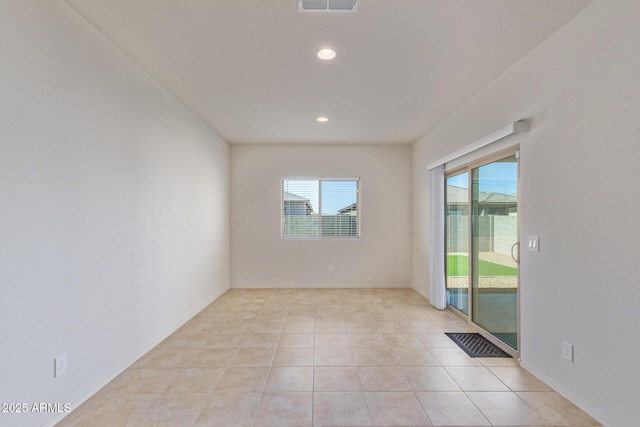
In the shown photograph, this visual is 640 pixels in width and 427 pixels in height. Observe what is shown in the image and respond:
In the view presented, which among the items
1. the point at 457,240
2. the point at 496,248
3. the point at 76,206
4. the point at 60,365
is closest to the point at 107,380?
the point at 60,365

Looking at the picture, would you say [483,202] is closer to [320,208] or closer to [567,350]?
[567,350]

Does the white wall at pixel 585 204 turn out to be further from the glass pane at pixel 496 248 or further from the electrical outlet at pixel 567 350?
A: the glass pane at pixel 496 248

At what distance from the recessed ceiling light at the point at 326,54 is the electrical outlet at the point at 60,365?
2867 millimetres

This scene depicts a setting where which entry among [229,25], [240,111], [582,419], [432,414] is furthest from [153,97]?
[582,419]

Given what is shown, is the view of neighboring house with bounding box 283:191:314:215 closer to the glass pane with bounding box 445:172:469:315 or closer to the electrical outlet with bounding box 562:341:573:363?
the glass pane with bounding box 445:172:469:315

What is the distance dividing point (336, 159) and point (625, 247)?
4.33m

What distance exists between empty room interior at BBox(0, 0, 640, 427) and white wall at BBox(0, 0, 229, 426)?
0.6 inches

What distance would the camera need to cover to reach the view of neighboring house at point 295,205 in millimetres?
5750

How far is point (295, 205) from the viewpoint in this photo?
5.75 metres

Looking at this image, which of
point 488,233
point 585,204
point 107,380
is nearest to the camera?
point 585,204

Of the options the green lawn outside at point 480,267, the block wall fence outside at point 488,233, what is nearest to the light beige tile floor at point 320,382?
the green lawn outside at point 480,267

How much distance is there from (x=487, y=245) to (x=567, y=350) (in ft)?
4.40

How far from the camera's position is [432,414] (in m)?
2.01

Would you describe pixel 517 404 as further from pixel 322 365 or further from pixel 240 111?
pixel 240 111
